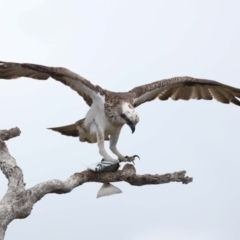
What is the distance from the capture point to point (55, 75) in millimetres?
12039

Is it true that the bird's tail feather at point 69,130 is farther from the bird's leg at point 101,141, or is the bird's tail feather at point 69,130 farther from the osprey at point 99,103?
the bird's leg at point 101,141

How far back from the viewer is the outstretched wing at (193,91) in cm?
1362

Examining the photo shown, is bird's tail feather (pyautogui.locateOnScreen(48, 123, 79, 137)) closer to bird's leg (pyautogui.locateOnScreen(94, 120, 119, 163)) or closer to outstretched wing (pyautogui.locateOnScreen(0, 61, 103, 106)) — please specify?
outstretched wing (pyautogui.locateOnScreen(0, 61, 103, 106))

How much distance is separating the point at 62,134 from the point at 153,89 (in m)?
1.87

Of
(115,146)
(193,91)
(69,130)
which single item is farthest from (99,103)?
(193,91)

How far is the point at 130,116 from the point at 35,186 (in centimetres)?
266

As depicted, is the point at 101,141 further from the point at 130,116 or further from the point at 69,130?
the point at 69,130

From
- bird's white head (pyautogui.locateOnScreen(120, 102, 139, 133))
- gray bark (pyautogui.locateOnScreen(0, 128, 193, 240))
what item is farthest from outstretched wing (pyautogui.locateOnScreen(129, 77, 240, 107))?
gray bark (pyautogui.locateOnScreen(0, 128, 193, 240))

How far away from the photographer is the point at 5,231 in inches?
355

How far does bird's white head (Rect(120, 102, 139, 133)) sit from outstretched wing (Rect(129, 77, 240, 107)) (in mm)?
1567

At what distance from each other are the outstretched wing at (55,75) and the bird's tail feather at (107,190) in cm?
164

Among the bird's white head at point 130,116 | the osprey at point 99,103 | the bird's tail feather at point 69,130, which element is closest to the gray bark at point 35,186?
the osprey at point 99,103

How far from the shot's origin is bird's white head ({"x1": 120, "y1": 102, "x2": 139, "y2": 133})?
38.6 feet

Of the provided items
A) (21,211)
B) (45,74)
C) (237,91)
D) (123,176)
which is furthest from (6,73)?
(237,91)
